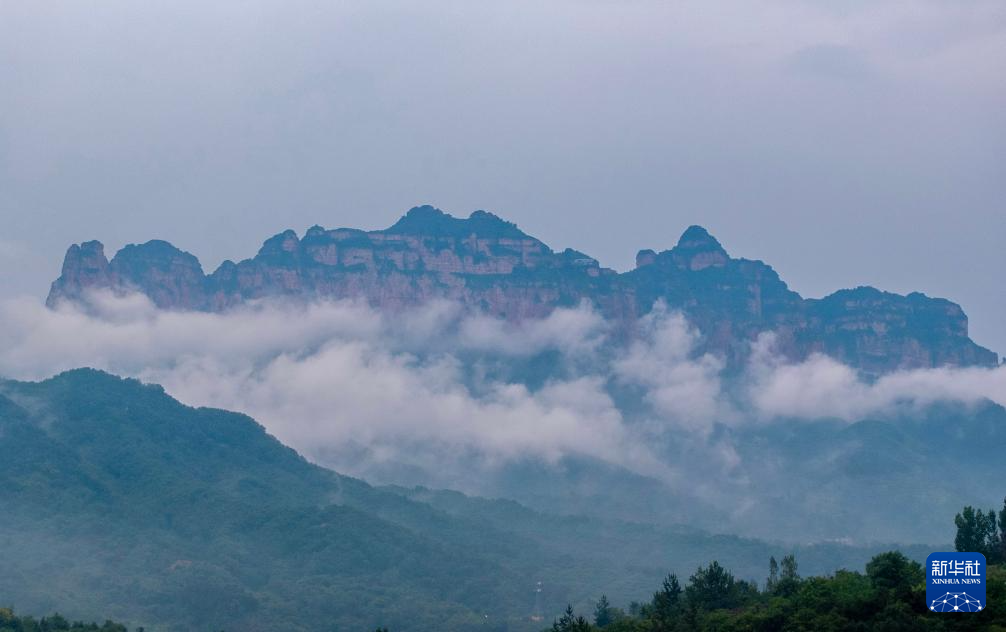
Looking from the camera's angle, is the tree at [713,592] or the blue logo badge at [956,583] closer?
the blue logo badge at [956,583]

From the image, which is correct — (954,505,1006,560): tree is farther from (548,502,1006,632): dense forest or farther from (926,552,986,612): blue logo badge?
(926,552,986,612): blue logo badge

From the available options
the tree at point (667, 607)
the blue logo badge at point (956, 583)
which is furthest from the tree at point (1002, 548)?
the blue logo badge at point (956, 583)

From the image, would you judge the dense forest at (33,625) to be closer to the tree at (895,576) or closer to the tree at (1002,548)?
the tree at (895,576)

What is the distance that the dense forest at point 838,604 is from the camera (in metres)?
85.4

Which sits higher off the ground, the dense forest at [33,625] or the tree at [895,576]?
the tree at [895,576]

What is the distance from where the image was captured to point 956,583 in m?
83.2

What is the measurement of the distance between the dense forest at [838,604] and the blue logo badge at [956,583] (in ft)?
3.31

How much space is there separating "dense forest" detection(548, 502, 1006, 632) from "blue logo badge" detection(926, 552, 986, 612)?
1.01 metres

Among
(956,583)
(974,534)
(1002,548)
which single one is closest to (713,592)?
(974,534)

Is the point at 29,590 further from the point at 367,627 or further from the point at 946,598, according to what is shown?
the point at 946,598

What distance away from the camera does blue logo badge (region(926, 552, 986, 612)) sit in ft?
267

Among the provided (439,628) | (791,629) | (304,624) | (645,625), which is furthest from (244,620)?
(791,629)

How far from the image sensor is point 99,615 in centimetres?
18738

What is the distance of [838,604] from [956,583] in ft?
42.5
